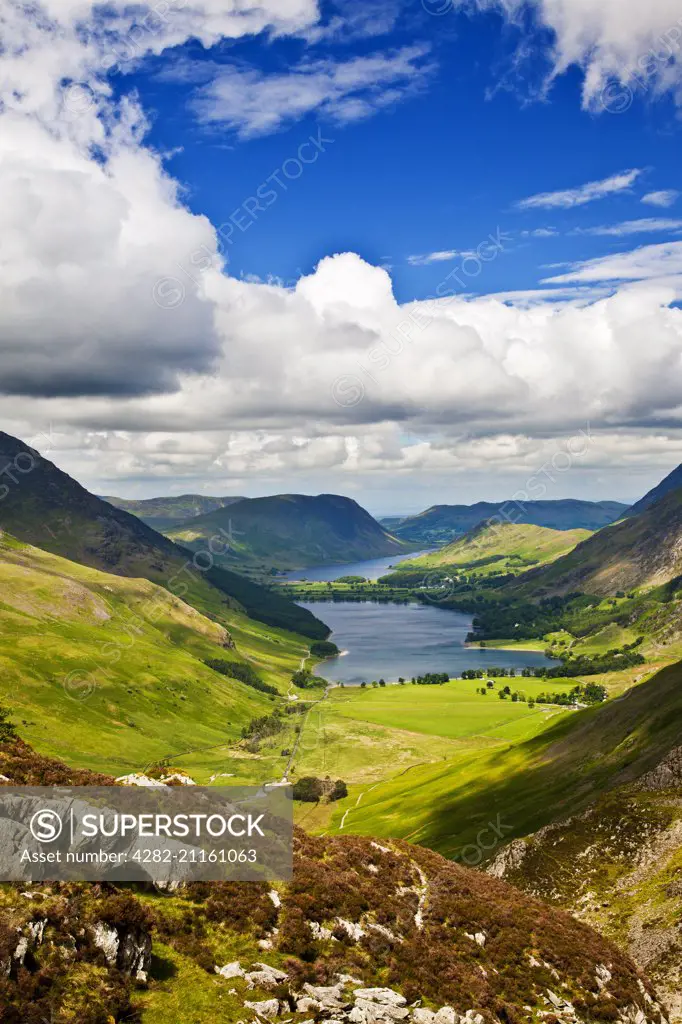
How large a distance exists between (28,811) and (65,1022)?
9.00 metres

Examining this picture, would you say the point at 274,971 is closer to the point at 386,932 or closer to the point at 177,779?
the point at 386,932

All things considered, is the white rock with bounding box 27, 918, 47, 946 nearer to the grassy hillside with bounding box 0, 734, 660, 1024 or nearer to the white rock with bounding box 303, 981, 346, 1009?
the grassy hillside with bounding box 0, 734, 660, 1024

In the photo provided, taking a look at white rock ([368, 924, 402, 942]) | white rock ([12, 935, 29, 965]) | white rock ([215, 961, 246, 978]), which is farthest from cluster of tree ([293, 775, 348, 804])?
white rock ([12, 935, 29, 965])

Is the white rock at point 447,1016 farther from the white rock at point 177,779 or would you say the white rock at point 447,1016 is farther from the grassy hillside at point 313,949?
the white rock at point 177,779

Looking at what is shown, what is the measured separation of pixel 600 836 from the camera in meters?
66.9

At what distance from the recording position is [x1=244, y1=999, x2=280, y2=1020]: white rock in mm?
25195

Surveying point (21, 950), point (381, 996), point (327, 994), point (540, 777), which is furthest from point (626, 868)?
point (21, 950)

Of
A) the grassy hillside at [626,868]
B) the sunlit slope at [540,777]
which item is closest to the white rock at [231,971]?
the grassy hillside at [626,868]

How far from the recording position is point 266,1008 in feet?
83.4

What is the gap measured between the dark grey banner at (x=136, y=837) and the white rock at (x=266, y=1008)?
7.14m

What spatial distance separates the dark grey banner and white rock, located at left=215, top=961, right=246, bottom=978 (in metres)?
4.92

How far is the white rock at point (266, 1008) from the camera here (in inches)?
992

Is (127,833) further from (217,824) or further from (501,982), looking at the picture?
(501,982)

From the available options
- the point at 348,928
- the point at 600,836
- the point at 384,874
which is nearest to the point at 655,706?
the point at 600,836
